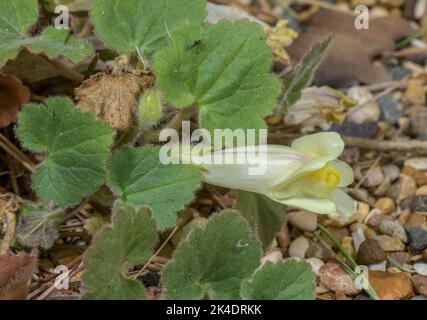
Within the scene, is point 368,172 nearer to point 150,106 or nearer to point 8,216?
point 150,106

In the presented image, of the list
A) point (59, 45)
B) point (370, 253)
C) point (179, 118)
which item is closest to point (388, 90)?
point (370, 253)

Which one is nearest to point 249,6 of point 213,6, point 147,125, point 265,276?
point 213,6

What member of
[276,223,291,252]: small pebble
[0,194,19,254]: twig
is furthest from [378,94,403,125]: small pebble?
[0,194,19,254]: twig

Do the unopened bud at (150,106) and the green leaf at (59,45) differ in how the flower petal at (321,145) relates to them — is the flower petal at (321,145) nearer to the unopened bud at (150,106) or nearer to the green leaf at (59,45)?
the unopened bud at (150,106)

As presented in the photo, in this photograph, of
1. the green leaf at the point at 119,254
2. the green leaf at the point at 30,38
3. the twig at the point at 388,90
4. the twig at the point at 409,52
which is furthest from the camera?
the twig at the point at 409,52

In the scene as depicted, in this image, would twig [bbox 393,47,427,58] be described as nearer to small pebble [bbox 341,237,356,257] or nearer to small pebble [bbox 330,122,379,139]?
small pebble [bbox 330,122,379,139]

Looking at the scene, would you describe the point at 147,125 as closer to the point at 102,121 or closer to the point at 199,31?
the point at 102,121

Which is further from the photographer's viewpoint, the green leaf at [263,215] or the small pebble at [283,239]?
the small pebble at [283,239]

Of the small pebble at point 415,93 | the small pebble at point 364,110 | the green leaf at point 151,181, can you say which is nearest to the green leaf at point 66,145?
the green leaf at point 151,181
